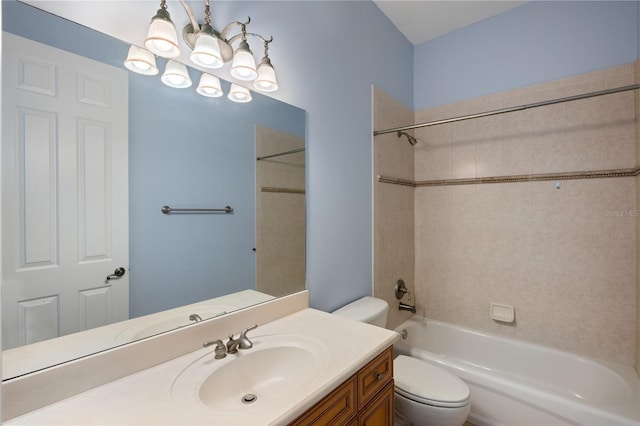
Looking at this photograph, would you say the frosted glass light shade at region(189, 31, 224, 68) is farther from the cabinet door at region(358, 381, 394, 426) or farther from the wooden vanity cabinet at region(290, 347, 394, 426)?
the cabinet door at region(358, 381, 394, 426)

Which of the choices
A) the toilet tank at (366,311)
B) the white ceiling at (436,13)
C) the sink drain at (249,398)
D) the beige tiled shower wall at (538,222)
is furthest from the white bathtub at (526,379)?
the white ceiling at (436,13)

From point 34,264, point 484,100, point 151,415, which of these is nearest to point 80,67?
point 34,264

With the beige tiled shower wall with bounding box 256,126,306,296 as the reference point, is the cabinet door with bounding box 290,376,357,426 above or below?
below

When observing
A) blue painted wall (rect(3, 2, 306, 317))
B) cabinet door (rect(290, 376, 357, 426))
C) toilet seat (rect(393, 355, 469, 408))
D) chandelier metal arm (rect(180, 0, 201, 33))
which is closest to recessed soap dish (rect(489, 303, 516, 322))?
toilet seat (rect(393, 355, 469, 408))

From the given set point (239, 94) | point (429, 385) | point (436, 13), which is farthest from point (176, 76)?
point (436, 13)

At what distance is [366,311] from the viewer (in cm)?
172

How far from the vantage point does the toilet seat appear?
1425 mm

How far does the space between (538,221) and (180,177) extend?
2.29 m

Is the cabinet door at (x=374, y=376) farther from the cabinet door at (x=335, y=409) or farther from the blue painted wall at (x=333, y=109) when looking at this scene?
the blue painted wall at (x=333, y=109)

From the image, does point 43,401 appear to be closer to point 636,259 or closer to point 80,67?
point 80,67

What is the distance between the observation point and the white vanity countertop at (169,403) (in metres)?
0.70

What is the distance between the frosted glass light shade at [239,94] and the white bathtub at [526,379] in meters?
1.75

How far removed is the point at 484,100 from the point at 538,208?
0.91 meters

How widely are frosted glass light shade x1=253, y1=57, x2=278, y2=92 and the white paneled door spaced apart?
1.71ft
